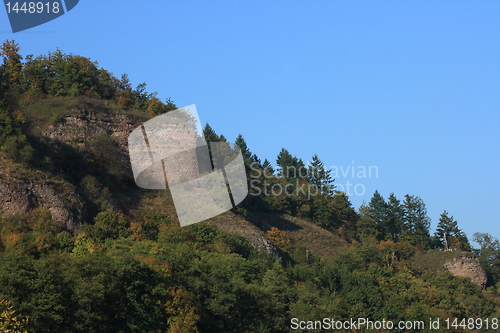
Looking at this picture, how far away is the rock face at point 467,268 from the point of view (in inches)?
2682

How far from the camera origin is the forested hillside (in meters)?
32.1

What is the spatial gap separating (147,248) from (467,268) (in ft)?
130

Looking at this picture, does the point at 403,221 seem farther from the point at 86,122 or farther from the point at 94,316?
the point at 94,316

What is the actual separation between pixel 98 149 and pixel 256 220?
15560 mm

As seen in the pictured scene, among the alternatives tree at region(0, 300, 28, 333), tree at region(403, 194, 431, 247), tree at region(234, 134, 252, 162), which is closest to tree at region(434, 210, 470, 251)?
tree at region(403, 194, 431, 247)

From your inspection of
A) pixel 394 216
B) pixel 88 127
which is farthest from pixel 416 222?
pixel 88 127

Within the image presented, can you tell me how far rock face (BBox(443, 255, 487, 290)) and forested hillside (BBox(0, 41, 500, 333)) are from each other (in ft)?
1.02

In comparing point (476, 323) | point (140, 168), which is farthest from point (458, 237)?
point (140, 168)

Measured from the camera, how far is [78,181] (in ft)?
169

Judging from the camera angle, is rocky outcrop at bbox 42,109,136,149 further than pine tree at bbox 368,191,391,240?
No

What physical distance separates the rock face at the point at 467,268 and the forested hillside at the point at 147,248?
31cm

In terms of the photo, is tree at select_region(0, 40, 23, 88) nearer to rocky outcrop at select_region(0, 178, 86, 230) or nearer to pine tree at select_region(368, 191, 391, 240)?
rocky outcrop at select_region(0, 178, 86, 230)

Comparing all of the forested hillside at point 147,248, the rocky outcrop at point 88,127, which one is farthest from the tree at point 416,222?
the rocky outcrop at point 88,127

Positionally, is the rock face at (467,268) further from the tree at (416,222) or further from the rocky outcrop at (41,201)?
the rocky outcrop at (41,201)
